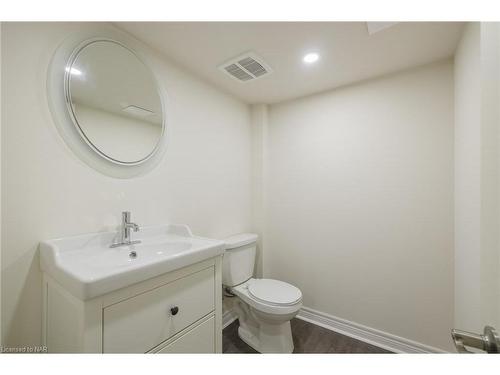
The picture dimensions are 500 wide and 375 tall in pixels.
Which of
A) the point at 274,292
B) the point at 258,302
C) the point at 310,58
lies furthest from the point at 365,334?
the point at 310,58

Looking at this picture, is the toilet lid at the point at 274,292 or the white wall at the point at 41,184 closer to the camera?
the white wall at the point at 41,184

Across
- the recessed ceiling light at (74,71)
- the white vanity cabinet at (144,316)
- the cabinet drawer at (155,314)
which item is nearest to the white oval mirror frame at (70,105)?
the recessed ceiling light at (74,71)

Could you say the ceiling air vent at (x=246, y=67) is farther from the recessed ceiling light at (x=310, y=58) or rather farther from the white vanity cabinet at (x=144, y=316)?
the white vanity cabinet at (x=144, y=316)

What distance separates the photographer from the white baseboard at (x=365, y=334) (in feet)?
4.67

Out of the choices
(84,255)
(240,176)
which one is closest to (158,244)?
(84,255)

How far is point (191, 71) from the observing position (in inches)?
59.9

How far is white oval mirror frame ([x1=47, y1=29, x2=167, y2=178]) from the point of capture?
36.4 inches

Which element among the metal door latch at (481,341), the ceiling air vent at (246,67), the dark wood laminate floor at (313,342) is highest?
the ceiling air vent at (246,67)

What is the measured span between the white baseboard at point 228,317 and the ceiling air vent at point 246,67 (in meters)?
2.01

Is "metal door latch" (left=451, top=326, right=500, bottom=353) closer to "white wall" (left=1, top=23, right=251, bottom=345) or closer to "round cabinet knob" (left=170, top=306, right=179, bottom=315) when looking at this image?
"round cabinet knob" (left=170, top=306, right=179, bottom=315)

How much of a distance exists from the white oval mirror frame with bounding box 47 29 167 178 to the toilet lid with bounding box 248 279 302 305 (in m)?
1.17

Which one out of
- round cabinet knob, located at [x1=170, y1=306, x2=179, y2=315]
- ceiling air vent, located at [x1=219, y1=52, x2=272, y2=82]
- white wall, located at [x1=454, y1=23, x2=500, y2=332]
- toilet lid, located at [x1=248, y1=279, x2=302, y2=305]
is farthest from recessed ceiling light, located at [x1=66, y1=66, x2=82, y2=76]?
toilet lid, located at [x1=248, y1=279, x2=302, y2=305]

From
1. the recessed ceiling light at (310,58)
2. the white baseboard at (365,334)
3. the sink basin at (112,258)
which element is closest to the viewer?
the sink basin at (112,258)

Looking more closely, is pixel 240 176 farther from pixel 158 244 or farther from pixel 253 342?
pixel 253 342
